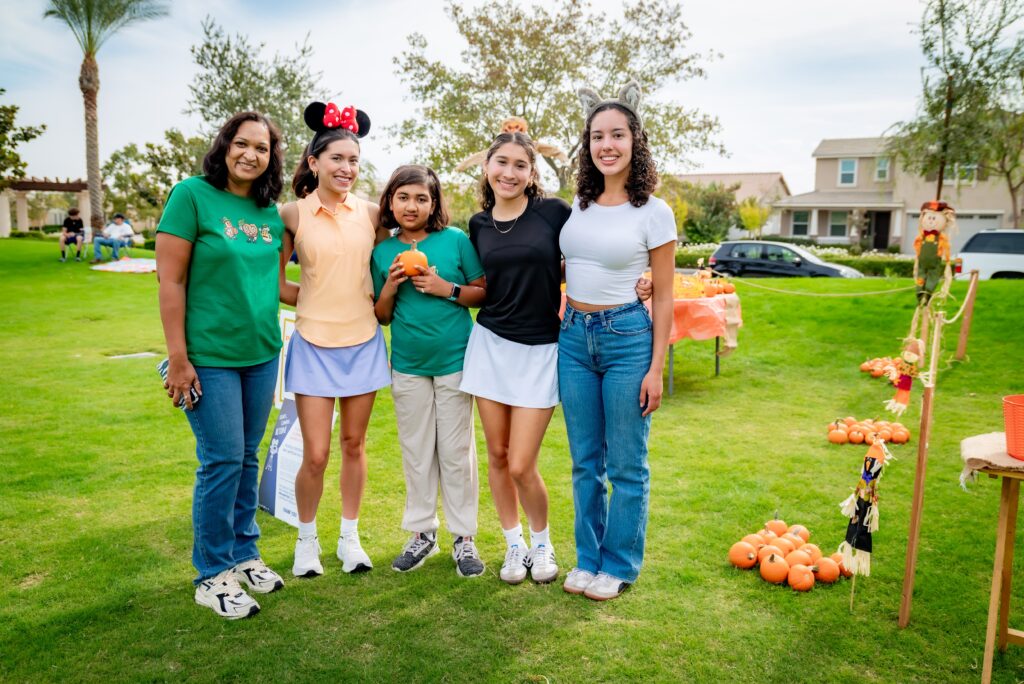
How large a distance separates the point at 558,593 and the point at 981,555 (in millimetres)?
2248

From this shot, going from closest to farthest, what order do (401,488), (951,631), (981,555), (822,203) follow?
(951,631) → (981,555) → (401,488) → (822,203)

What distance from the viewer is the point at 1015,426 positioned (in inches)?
89.2

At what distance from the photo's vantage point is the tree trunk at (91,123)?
19.9 m

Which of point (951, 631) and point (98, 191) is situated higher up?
point (98, 191)

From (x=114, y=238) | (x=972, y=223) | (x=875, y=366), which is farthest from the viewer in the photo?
(x=972, y=223)

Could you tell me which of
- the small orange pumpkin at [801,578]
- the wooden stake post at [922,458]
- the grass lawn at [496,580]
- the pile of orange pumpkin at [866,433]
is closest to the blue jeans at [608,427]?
the grass lawn at [496,580]

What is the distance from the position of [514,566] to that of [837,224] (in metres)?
33.2

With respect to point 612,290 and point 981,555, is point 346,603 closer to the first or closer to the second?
point 612,290

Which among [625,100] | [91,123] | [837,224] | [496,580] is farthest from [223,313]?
[837,224]

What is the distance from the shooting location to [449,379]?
323 centimetres

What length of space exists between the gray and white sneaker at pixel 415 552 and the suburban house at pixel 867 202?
2885 cm

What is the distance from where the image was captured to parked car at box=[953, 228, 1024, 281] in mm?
13391

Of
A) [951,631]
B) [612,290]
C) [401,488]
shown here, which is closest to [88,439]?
[401,488]

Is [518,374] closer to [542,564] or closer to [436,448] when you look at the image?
[436,448]
